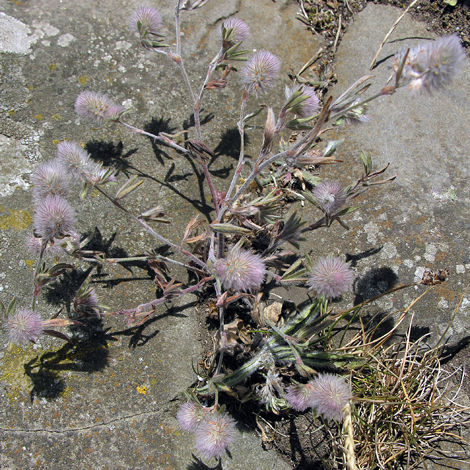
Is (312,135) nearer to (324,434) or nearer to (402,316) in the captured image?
(402,316)

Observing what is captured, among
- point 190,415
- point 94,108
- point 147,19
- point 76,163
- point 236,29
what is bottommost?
point 190,415

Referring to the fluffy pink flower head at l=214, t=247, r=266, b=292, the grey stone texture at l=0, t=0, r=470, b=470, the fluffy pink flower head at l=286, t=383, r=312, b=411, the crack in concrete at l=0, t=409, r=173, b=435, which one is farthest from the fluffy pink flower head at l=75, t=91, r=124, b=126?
the fluffy pink flower head at l=286, t=383, r=312, b=411

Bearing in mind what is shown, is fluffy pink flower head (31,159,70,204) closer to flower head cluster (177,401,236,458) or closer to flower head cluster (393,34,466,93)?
flower head cluster (177,401,236,458)

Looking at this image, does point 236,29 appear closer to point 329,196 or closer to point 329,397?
point 329,196

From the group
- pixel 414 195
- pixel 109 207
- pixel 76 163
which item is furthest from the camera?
pixel 414 195

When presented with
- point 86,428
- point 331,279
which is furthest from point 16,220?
point 331,279

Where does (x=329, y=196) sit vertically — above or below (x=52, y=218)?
above

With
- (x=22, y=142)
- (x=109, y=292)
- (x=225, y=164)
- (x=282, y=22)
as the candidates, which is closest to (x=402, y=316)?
(x=225, y=164)
